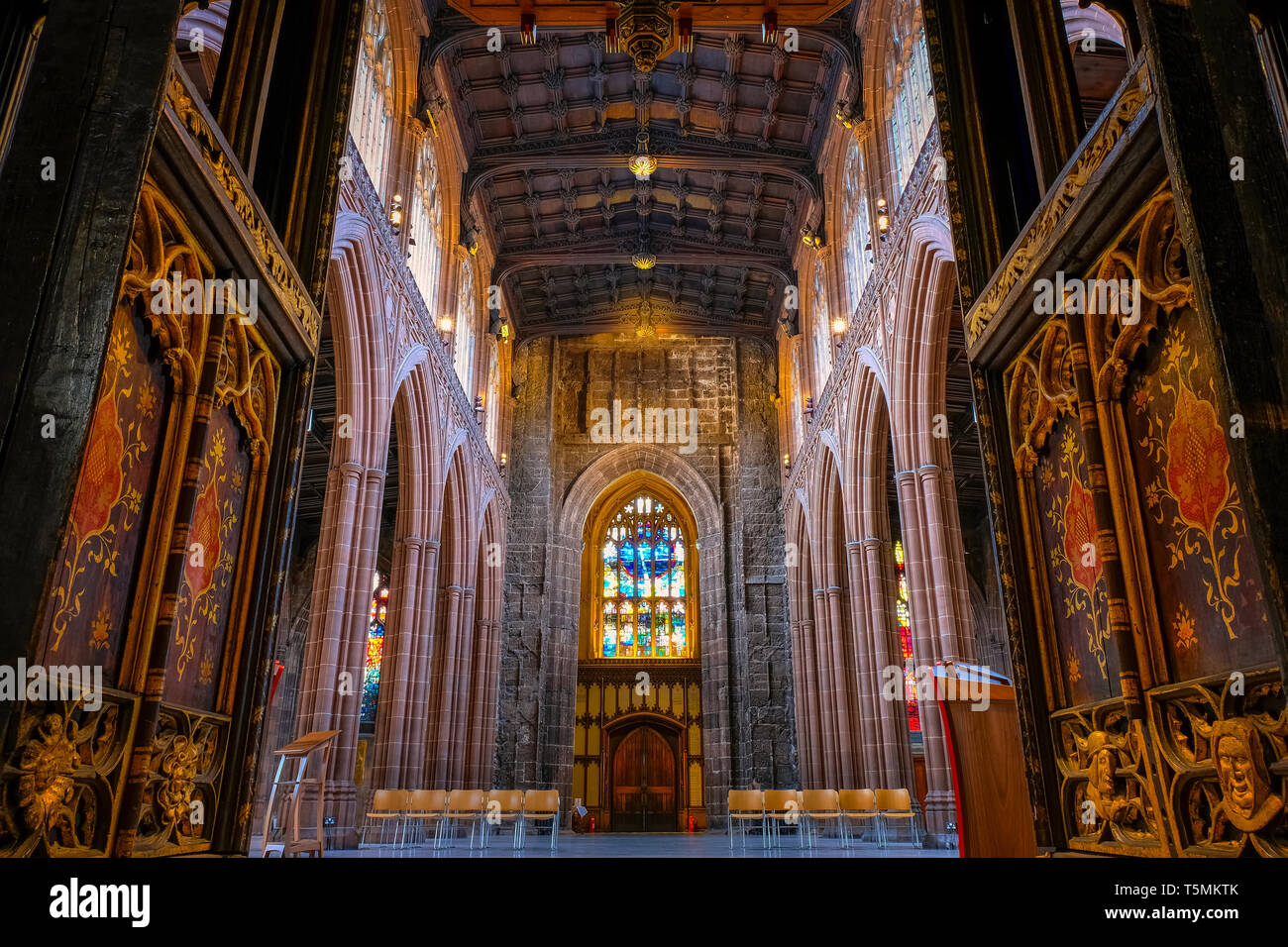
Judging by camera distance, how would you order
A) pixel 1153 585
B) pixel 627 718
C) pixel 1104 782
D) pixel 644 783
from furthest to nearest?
1. pixel 627 718
2. pixel 644 783
3. pixel 1104 782
4. pixel 1153 585

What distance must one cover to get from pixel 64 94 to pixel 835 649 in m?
16.1

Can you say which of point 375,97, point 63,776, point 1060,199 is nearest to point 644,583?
point 375,97

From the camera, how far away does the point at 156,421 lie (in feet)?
13.0

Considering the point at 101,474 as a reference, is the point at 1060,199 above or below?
above

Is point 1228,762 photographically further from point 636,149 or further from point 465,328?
point 465,328

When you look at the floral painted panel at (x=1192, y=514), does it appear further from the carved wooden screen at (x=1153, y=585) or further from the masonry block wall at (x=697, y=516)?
the masonry block wall at (x=697, y=516)

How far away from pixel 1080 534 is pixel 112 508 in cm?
445

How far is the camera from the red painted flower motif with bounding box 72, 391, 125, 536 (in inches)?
133

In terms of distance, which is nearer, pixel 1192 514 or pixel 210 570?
pixel 1192 514

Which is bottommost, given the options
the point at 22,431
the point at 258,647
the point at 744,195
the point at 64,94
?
the point at 258,647

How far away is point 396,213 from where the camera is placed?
13.4m
